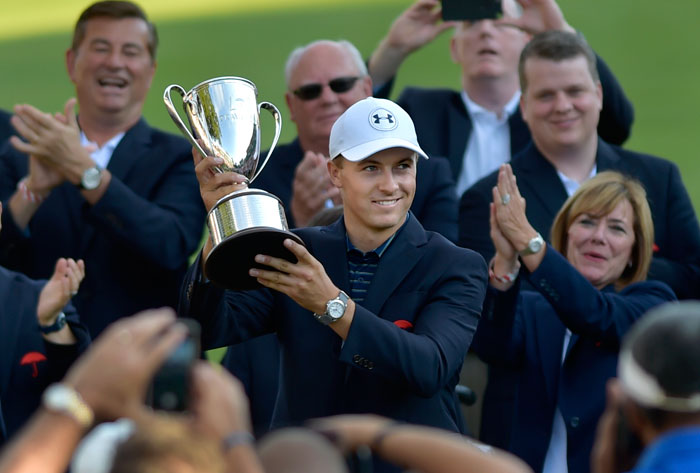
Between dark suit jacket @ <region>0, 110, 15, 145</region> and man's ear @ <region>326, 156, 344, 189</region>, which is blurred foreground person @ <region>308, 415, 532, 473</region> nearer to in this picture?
man's ear @ <region>326, 156, 344, 189</region>

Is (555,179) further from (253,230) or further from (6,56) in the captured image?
(6,56)

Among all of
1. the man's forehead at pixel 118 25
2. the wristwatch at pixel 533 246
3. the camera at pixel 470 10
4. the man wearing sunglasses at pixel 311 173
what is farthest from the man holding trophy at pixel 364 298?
the camera at pixel 470 10

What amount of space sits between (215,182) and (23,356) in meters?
1.19

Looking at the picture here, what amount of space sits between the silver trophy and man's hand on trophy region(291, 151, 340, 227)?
108cm

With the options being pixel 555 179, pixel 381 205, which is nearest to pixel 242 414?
pixel 381 205

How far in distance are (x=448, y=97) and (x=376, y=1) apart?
10.7 meters

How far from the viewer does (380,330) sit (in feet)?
11.8

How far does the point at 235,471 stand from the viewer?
8.03ft

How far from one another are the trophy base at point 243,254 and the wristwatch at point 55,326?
3.67 ft

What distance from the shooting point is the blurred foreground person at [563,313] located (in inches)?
174

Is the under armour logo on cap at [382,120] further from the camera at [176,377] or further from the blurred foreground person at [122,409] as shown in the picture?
the blurred foreground person at [122,409]

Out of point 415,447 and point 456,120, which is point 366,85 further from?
point 415,447

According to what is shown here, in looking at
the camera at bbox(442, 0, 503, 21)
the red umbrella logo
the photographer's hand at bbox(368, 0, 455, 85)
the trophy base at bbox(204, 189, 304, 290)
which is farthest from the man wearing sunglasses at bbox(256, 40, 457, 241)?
the trophy base at bbox(204, 189, 304, 290)

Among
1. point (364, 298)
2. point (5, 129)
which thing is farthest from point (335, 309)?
point (5, 129)
